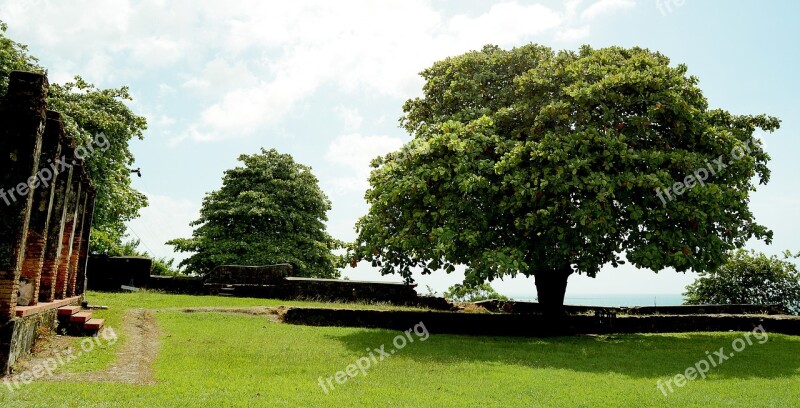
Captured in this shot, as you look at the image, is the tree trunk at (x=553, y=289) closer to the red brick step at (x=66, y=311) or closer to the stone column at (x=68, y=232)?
the red brick step at (x=66, y=311)

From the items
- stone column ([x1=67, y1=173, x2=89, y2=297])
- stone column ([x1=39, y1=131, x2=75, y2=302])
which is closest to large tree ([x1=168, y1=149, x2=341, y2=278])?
stone column ([x1=67, y1=173, x2=89, y2=297])

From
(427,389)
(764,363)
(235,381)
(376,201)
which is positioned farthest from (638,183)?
(235,381)

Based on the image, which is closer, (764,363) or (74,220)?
(764,363)

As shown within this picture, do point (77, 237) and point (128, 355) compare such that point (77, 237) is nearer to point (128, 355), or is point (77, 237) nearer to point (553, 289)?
point (128, 355)

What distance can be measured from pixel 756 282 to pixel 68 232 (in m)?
31.1

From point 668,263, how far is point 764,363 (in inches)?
130

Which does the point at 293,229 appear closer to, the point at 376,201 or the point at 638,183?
the point at 376,201

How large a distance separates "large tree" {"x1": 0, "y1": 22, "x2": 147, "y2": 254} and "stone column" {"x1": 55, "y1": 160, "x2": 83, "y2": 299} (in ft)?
31.1

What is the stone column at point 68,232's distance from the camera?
16172 millimetres

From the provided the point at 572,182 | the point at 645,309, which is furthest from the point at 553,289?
the point at 645,309

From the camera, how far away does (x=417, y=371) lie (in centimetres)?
1175

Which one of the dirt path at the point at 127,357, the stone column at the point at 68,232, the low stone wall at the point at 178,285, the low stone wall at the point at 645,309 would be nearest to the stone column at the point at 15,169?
the dirt path at the point at 127,357

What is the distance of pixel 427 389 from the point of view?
1005 centimetres

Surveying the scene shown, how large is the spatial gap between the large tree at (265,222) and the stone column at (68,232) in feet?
59.1
